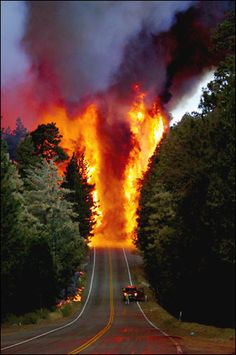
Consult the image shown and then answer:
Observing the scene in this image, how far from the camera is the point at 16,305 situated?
4169 cm

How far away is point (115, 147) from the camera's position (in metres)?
156

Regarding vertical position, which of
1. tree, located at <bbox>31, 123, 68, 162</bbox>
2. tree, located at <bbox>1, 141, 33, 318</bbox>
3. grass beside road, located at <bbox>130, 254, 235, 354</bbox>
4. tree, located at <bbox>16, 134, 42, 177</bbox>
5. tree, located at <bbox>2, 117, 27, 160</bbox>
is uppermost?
tree, located at <bbox>2, 117, 27, 160</bbox>

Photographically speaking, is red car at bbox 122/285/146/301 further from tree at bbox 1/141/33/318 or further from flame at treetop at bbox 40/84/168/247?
flame at treetop at bbox 40/84/168/247

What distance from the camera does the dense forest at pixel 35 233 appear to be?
109 ft

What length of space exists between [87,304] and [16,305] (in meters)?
19.9

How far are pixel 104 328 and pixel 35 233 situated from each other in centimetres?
1205

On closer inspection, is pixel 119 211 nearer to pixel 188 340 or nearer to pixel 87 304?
pixel 87 304

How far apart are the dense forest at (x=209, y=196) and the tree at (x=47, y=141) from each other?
3259 cm

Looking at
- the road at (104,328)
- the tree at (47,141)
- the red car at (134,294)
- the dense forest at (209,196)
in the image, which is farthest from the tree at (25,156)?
the dense forest at (209,196)

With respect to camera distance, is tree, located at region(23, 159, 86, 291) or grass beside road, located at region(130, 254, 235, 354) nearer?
grass beside road, located at region(130, 254, 235, 354)

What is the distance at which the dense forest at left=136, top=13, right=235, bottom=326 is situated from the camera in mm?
23797

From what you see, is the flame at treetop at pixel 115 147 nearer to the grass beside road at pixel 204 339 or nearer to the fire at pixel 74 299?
the fire at pixel 74 299

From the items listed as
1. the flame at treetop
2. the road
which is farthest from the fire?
the flame at treetop

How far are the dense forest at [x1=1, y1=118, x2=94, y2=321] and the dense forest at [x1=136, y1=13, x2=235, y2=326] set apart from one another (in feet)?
33.1
